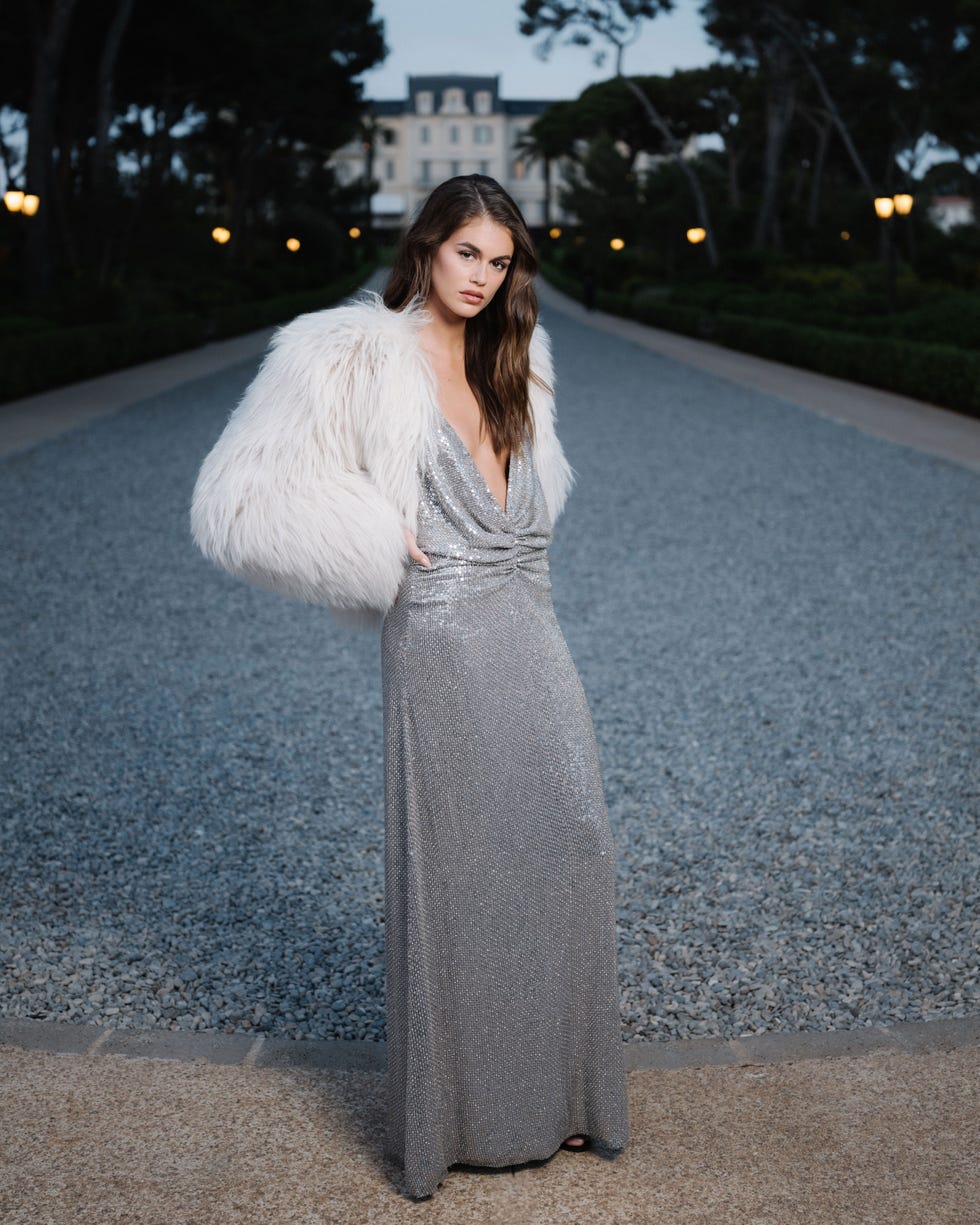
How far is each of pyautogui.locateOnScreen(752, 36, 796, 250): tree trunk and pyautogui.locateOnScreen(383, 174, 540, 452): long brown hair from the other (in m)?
34.8

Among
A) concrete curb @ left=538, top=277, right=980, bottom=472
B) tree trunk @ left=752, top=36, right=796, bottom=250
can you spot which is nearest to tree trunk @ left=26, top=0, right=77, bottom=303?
concrete curb @ left=538, top=277, right=980, bottom=472

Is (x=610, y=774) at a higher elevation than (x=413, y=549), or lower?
lower

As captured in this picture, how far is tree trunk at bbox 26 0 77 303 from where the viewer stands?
836 inches

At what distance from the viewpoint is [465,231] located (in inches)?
87.5

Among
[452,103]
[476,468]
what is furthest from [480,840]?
[452,103]

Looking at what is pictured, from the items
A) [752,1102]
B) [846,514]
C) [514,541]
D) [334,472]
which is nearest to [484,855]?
[514,541]

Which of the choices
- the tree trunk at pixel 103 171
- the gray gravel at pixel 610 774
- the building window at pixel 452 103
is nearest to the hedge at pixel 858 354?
the gray gravel at pixel 610 774

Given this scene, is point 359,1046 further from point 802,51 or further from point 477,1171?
point 802,51

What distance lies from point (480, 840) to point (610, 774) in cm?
244

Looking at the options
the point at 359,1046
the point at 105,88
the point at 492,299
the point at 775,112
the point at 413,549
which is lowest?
the point at 359,1046

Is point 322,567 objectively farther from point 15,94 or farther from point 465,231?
point 15,94

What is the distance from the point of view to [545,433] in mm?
2482

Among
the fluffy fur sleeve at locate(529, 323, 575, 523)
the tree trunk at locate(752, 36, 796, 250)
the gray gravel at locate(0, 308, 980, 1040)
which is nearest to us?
the fluffy fur sleeve at locate(529, 323, 575, 523)

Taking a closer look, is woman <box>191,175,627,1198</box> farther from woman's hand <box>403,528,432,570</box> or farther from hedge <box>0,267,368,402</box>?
hedge <box>0,267,368,402</box>
